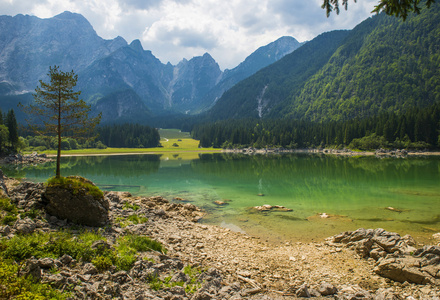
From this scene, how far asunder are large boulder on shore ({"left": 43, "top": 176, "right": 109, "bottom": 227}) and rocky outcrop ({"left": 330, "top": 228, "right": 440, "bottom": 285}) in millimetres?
16555

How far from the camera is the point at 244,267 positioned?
45.9ft

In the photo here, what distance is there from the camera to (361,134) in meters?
144

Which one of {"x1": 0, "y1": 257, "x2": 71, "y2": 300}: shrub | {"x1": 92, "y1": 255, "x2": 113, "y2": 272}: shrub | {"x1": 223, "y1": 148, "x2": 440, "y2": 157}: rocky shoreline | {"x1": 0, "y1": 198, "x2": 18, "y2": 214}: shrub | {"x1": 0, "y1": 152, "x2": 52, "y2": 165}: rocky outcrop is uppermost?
{"x1": 223, "y1": 148, "x2": 440, "y2": 157}: rocky shoreline

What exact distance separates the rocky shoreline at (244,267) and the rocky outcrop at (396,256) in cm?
4

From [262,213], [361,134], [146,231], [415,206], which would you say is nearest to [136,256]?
[146,231]

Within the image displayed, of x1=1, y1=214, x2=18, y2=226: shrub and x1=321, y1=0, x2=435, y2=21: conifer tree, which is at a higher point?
x1=321, y1=0, x2=435, y2=21: conifer tree

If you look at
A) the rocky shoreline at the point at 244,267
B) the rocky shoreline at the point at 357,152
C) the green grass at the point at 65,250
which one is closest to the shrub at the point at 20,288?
the rocky shoreline at the point at 244,267

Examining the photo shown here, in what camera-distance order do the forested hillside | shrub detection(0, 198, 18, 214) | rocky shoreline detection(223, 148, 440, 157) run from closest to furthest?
Answer: shrub detection(0, 198, 18, 214)
rocky shoreline detection(223, 148, 440, 157)
the forested hillside

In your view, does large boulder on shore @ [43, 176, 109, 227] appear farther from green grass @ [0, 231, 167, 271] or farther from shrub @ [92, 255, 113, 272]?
shrub @ [92, 255, 113, 272]

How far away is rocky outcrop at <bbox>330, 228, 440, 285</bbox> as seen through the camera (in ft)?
39.0

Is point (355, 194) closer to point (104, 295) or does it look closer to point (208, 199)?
point (208, 199)

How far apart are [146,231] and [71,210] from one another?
489cm

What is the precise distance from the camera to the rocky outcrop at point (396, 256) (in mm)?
11883

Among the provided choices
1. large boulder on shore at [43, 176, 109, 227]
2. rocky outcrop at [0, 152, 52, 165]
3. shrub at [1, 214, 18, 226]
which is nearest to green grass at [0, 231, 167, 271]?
shrub at [1, 214, 18, 226]
